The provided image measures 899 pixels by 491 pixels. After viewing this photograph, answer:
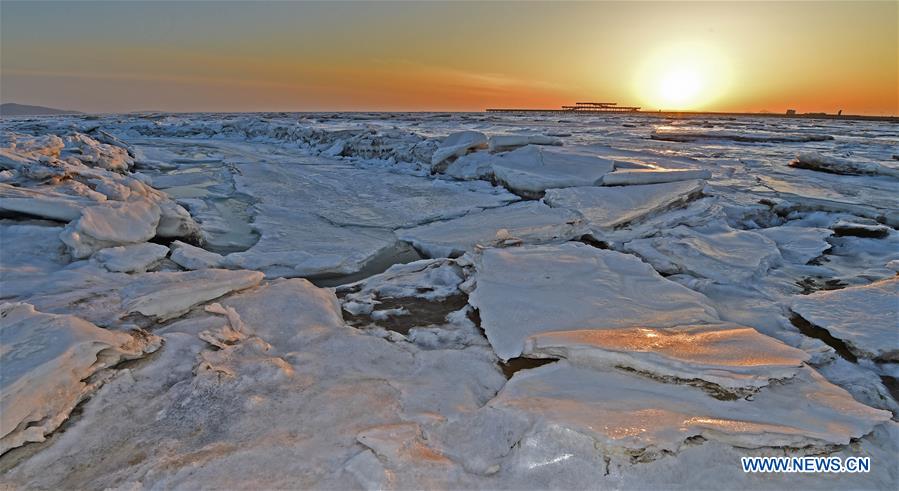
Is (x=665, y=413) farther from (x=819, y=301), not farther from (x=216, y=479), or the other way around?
(x=819, y=301)

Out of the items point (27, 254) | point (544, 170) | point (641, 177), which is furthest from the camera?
point (544, 170)

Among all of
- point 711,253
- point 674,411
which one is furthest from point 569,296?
point 711,253

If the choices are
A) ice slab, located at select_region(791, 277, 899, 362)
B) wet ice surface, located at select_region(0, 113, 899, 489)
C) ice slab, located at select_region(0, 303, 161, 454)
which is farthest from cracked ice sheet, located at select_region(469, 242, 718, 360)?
ice slab, located at select_region(0, 303, 161, 454)

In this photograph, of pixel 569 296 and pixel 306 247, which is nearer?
pixel 569 296

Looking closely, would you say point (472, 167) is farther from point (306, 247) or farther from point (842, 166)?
point (842, 166)

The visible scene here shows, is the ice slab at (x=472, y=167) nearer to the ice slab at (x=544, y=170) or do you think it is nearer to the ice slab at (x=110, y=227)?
the ice slab at (x=544, y=170)

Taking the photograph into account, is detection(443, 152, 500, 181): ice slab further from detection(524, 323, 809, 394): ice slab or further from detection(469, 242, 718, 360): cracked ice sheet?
detection(524, 323, 809, 394): ice slab
